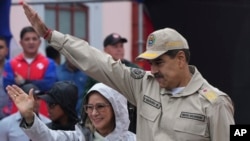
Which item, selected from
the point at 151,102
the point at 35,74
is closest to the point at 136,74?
the point at 151,102

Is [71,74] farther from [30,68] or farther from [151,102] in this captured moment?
[151,102]

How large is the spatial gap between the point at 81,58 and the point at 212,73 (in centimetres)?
344

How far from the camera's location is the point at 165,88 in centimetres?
462

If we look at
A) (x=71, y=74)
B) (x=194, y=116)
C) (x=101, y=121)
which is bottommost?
(x=71, y=74)

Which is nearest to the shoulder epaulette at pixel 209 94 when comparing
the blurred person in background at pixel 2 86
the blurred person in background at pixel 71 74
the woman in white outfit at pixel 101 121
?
A: the woman in white outfit at pixel 101 121

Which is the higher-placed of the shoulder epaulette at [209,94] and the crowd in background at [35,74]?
the shoulder epaulette at [209,94]

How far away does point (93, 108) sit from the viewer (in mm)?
5074

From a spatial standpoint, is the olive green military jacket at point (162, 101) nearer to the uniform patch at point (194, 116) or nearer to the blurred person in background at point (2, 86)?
the uniform patch at point (194, 116)

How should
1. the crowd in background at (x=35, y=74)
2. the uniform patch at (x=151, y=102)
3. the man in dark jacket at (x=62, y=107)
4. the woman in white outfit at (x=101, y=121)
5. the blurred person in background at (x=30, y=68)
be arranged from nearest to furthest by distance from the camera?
the uniform patch at (x=151, y=102)
the woman in white outfit at (x=101, y=121)
the man in dark jacket at (x=62, y=107)
the crowd in background at (x=35, y=74)
the blurred person in background at (x=30, y=68)

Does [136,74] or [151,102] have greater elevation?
[136,74]

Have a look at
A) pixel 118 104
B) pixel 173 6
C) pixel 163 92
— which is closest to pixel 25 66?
pixel 173 6

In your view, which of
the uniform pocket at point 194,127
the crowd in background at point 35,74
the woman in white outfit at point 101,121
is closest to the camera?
the uniform pocket at point 194,127

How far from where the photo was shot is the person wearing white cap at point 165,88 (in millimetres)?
4441

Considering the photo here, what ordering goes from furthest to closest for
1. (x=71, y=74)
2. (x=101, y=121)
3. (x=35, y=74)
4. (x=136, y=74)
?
1. (x=71, y=74)
2. (x=35, y=74)
3. (x=101, y=121)
4. (x=136, y=74)
